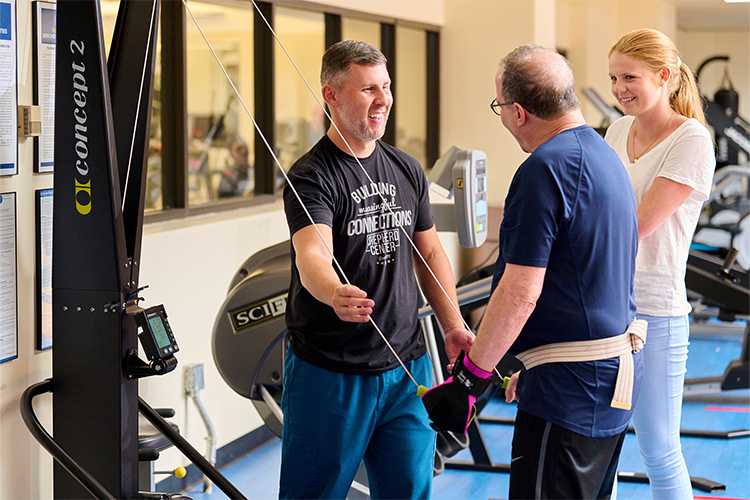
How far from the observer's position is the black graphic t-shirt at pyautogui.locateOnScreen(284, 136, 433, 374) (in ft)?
6.20

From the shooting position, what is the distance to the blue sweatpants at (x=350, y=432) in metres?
1.92

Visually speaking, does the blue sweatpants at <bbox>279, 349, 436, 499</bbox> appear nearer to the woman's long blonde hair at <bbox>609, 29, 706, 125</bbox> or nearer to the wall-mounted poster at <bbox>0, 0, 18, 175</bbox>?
the wall-mounted poster at <bbox>0, 0, 18, 175</bbox>

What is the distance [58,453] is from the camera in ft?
6.35

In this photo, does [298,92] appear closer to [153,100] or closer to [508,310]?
[153,100]

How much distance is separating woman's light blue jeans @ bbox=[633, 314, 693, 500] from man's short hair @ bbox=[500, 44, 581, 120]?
0.80 metres

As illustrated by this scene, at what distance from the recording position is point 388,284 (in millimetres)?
1983

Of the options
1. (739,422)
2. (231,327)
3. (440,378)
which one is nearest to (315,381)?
(231,327)

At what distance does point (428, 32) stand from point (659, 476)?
14.2 ft

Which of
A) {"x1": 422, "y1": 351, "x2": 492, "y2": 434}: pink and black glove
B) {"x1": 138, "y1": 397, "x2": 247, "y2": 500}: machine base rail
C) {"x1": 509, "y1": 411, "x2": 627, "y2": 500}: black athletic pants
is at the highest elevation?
{"x1": 422, "y1": 351, "x2": 492, "y2": 434}: pink and black glove

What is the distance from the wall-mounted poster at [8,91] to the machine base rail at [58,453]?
0.60 meters

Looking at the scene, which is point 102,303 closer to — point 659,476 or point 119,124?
point 119,124

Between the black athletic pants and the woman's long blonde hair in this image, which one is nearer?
the black athletic pants

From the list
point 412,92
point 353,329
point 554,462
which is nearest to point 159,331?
point 353,329

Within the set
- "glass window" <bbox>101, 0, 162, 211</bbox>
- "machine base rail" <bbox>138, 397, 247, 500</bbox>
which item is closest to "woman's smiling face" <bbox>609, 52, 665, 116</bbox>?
"machine base rail" <bbox>138, 397, 247, 500</bbox>
